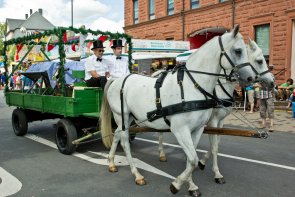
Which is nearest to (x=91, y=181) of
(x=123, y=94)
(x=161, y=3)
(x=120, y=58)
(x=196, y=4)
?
(x=123, y=94)

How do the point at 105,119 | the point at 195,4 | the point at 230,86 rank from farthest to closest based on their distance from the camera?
the point at 195,4 → the point at 105,119 → the point at 230,86

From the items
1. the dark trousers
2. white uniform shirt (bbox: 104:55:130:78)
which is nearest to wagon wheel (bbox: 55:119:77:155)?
the dark trousers

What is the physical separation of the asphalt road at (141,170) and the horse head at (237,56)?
5.55 feet

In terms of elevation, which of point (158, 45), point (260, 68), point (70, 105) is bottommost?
point (70, 105)

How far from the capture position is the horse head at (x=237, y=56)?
14.0ft

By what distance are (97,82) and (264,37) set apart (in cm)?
1480

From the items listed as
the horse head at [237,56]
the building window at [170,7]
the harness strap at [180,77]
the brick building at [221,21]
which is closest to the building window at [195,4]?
the brick building at [221,21]

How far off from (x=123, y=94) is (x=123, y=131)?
637mm

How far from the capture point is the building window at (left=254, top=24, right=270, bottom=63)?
19.0m

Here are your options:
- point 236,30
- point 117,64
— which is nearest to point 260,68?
point 236,30

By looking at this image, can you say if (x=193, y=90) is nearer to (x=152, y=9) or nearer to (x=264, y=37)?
(x=264, y=37)

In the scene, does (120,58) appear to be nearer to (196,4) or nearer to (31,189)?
(31,189)

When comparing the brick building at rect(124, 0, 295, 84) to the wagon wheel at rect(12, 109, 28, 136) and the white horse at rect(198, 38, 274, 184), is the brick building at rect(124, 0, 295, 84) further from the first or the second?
the wagon wheel at rect(12, 109, 28, 136)

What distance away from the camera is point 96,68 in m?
7.19
